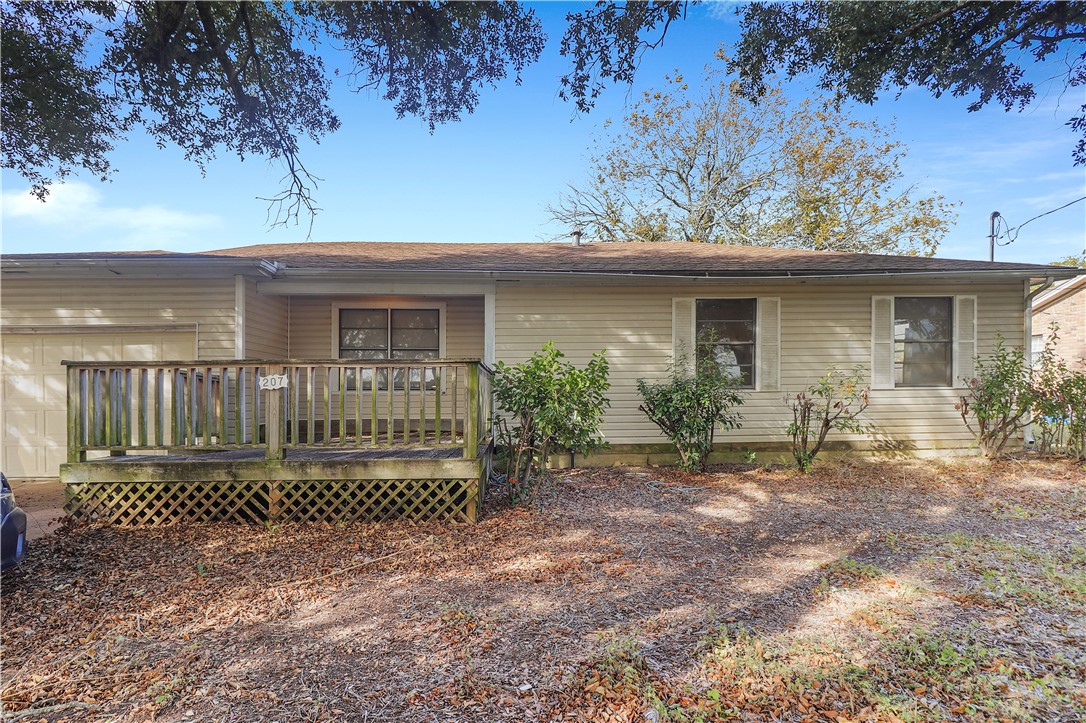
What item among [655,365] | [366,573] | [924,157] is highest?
[924,157]

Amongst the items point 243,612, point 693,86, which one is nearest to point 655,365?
point 243,612

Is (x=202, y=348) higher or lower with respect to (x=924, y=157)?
lower

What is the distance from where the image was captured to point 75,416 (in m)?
4.67

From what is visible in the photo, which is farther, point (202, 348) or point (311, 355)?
point (311, 355)

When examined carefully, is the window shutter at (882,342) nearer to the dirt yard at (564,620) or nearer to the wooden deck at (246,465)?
the dirt yard at (564,620)

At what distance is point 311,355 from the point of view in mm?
8281

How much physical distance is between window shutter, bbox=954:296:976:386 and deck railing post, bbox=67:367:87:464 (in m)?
11.0

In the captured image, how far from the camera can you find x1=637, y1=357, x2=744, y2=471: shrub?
6773 millimetres

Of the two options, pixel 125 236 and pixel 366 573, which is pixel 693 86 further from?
pixel 366 573

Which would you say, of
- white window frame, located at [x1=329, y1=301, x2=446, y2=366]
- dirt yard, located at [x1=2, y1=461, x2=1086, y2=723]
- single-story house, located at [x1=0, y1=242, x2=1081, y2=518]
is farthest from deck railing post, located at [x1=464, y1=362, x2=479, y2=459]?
white window frame, located at [x1=329, y1=301, x2=446, y2=366]

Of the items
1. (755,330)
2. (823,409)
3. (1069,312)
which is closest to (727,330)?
(755,330)

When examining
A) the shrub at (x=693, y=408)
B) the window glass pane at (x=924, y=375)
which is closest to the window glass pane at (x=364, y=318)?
the shrub at (x=693, y=408)

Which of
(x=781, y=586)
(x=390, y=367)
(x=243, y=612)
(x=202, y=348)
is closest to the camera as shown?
(x=243, y=612)

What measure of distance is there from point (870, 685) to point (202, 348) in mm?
7609
